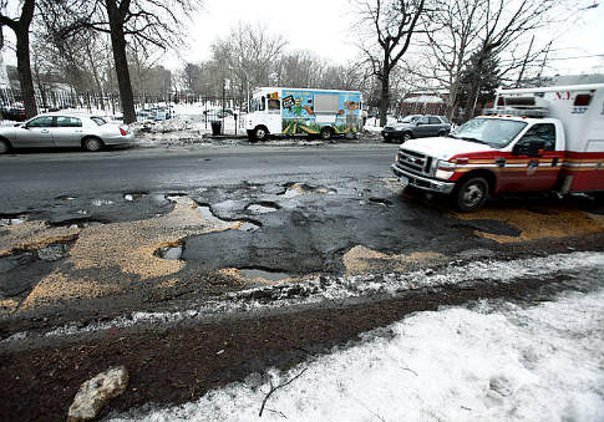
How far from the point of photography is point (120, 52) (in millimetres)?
17000

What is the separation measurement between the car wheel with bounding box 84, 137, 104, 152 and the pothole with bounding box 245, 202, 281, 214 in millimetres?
10031

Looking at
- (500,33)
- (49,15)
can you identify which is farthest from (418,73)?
(49,15)

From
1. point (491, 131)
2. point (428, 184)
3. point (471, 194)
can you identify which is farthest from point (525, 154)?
point (428, 184)

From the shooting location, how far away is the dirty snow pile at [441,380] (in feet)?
6.71

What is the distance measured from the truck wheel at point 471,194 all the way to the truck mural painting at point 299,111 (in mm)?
12987

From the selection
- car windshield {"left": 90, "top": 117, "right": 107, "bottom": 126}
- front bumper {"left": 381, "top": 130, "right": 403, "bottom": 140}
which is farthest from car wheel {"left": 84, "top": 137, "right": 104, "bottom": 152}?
front bumper {"left": 381, "top": 130, "right": 403, "bottom": 140}

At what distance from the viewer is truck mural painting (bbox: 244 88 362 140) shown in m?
17.0

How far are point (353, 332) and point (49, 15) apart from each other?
21681mm

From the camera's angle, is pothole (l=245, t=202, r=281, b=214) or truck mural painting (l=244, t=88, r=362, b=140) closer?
pothole (l=245, t=202, r=281, b=214)

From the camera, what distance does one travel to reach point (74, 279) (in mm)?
3502

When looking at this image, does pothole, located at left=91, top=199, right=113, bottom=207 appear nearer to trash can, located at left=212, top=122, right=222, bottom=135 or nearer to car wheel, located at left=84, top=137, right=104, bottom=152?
car wheel, located at left=84, top=137, right=104, bottom=152

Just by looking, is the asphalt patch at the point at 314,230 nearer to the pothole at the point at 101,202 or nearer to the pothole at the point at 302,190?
the pothole at the point at 302,190

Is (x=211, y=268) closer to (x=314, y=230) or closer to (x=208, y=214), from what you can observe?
(x=314, y=230)

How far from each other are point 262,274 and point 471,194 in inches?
185
